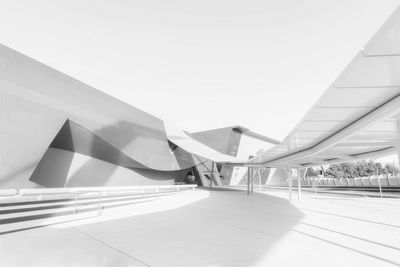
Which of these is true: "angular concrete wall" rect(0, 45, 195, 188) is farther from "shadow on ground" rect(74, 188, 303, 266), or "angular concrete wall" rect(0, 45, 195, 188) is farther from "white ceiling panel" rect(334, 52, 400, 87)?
"white ceiling panel" rect(334, 52, 400, 87)

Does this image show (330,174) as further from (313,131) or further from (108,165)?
(313,131)

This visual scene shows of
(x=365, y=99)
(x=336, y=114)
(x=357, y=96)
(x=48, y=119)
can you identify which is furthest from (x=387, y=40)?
(x=48, y=119)

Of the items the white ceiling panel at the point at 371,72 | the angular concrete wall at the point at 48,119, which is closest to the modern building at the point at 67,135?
the angular concrete wall at the point at 48,119

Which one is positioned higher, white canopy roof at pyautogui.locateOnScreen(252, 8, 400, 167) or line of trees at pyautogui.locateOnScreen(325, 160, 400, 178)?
line of trees at pyautogui.locateOnScreen(325, 160, 400, 178)

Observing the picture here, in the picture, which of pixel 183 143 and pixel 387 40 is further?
pixel 183 143

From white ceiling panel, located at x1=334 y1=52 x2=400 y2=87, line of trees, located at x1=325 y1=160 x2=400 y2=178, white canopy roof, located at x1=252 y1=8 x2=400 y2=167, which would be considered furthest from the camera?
line of trees, located at x1=325 y1=160 x2=400 y2=178

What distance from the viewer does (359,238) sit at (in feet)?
18.3

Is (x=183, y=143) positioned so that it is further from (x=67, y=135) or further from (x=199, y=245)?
(x=199, y=245)

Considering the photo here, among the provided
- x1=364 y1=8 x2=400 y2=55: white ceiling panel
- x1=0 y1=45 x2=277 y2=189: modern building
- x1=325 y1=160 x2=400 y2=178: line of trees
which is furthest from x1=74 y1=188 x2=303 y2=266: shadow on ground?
x1=325 y1=160 x2=400 y2=178: line of trees

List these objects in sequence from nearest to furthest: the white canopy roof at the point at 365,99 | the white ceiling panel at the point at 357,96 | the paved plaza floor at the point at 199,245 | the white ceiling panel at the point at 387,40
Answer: the white ceiling panel at the point at 387,40, the white canopy roof at the point at 365,99, the white ceiling panel at the point at 357,96, the paved plaza floor at the point at 199,245

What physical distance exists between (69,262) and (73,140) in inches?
625

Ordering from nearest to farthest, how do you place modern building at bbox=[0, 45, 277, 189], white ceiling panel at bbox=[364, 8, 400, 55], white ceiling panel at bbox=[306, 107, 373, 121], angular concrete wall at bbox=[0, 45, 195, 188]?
white ceiling panel at bbox=[364, 8, 400, 55], white ceiling panel at bbox=[306, 107, 373, 121], angular concrete wall at bbox=[0, 45, 195, 188], modern building at bbox=[0, 45, 277, 189]

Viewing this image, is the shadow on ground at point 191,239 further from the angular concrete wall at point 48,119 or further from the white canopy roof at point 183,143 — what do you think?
the white canopy roof at point 183,143

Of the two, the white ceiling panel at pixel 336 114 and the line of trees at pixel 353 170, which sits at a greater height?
the line of trees at pixel 353 170
